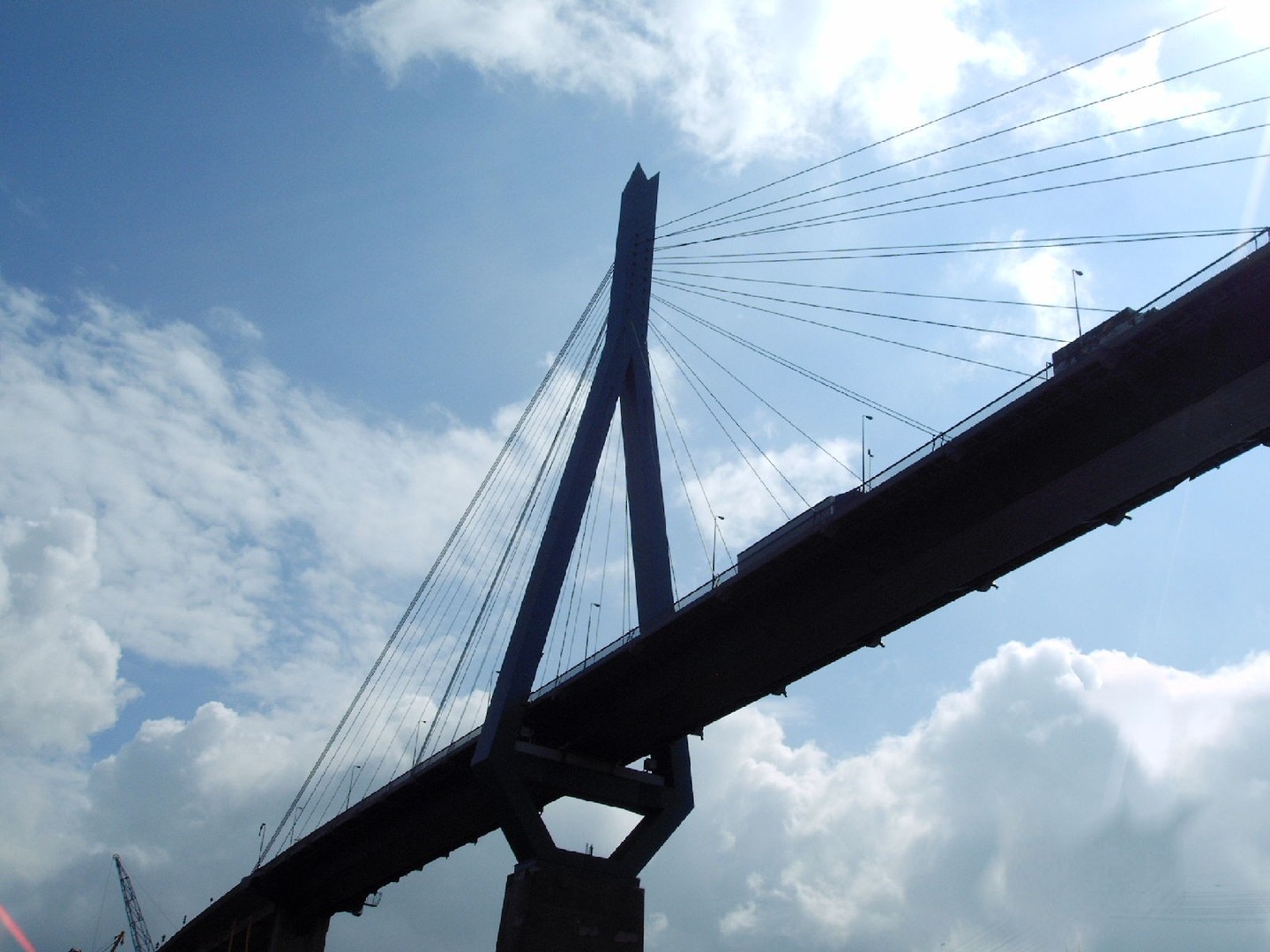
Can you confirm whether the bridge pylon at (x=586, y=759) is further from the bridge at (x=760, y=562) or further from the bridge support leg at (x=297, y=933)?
the bridge support leg at (x=297, y=933)

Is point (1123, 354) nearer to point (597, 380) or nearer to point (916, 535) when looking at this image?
point (916, 535)

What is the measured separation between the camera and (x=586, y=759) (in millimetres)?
44625

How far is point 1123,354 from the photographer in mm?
27078

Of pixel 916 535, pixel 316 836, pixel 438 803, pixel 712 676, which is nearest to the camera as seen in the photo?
pixel 916 535

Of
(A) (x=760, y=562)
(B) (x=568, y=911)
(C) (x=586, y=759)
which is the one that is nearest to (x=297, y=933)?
(C) (x=586, y=759)

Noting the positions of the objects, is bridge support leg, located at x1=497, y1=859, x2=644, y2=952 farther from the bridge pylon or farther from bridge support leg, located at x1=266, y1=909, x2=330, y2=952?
bridge support leg, located at x1=266, y1=909, x2=330, y2=952

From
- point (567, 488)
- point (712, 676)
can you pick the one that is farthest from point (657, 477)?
point (712, 676)

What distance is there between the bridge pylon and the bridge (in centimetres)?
8

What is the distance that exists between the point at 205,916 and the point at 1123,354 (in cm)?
7290

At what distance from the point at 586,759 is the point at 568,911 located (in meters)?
5.93

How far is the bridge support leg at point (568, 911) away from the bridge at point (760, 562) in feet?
0.27

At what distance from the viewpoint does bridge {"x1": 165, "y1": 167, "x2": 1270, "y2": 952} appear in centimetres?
2717

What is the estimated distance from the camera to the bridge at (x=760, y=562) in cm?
2717

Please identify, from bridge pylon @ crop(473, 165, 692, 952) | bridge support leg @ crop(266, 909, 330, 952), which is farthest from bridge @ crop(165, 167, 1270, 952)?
bridge support leg @ crop(266, 909, 330, 952)
